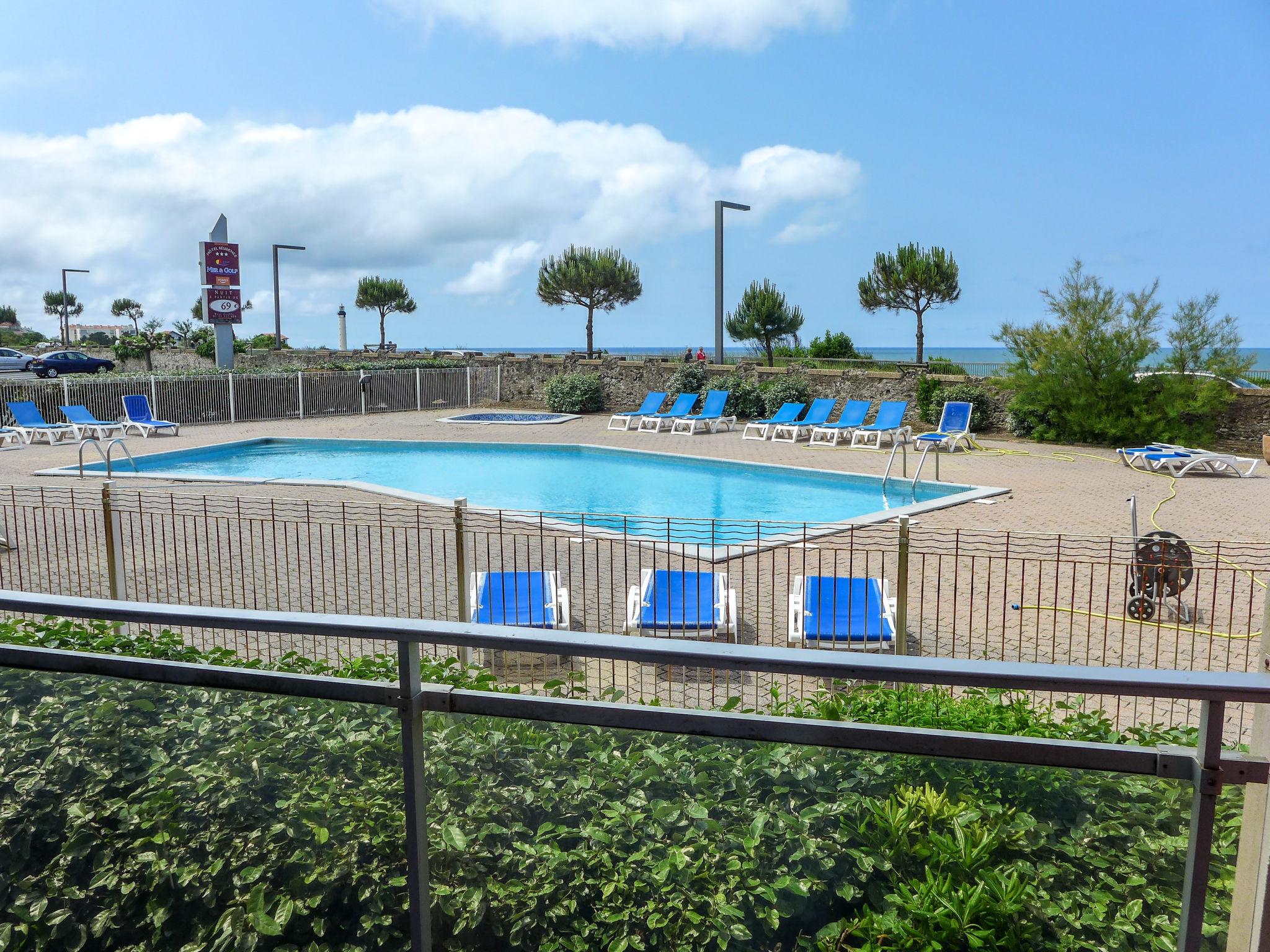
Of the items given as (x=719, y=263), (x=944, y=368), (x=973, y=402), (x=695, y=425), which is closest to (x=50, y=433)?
(x=695, y=425)

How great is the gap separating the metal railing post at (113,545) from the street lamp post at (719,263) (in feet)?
67.3

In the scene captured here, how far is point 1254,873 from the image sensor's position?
4.80 feet

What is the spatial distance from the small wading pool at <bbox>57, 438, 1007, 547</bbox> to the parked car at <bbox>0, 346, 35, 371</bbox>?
23171mm

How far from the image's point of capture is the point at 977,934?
1.65m

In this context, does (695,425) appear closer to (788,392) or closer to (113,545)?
(788,392)

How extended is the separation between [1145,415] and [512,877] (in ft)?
62.4

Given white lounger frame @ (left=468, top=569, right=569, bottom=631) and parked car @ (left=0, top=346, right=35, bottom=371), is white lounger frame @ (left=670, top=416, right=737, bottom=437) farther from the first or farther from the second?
parked car @ (left=0, top=346, right=35, bottom=371)

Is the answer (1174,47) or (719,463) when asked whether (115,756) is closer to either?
(719,463)

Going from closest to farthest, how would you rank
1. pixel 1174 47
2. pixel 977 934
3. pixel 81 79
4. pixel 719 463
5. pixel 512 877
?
1. pixel 977 934
2. pixel 512 877
3. pixel 81 79
4. pixel 719 463
5. pixel 1174 47

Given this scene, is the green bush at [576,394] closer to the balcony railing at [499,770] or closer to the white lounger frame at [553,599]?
the white lounger frame at [553,599]

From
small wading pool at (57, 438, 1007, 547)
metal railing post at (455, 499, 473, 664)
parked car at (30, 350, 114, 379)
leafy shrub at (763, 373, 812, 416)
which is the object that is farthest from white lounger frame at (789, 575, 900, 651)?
parked car at (30, 350, 114, 379)

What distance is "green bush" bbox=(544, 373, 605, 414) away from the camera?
2770 cm

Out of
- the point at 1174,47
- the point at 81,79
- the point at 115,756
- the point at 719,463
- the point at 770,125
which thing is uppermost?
the point at 770,125

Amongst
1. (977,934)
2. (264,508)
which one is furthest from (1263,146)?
(977,934)
